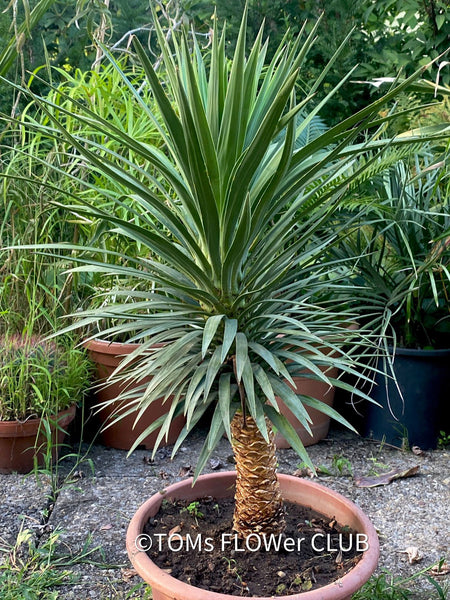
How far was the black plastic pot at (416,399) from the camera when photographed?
3.03m

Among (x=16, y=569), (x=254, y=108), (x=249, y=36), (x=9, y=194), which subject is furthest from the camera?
(x=249, y=36)

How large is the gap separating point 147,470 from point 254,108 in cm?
194

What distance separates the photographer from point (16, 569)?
2.06 meters

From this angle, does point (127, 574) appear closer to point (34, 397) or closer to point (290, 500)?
point (290, 500)

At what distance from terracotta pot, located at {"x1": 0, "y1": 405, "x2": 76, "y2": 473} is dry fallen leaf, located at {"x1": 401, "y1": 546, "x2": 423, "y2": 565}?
4.78ft

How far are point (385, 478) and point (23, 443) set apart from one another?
1606 millimetres

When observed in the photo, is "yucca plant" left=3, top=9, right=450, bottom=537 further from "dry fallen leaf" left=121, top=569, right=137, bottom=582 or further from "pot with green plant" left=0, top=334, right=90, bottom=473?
"pot with green plant" left=0, top=334, right=90, bottom=473

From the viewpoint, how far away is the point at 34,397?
2805 millimetres

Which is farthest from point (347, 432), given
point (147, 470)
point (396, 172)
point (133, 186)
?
point (133, 186)

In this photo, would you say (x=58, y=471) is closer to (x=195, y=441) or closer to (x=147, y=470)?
(x=147, y=470)

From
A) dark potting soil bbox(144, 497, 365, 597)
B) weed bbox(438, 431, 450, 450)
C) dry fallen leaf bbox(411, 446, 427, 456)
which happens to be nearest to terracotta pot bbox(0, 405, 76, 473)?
dark potting soil bbox(144, 497, 365, 597)

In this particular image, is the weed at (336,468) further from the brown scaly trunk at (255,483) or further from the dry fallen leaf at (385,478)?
the brown scaly trunk at (255,483)

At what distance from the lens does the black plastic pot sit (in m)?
3.03

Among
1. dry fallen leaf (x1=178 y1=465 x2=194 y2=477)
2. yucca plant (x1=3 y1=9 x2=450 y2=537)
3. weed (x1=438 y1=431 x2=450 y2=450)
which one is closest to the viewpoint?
yucca plant (x1=3 y1=9 x2=450 y2=537)
